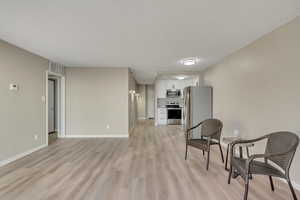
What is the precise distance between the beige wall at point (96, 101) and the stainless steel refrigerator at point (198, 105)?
2.16 m

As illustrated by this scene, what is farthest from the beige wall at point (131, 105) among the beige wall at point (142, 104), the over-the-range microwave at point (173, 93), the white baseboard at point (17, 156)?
the beige wall at point (142, 104)

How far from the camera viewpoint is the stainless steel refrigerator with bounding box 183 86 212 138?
5.57 m

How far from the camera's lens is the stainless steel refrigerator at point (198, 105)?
5566 mm

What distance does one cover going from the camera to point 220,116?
16.5ft

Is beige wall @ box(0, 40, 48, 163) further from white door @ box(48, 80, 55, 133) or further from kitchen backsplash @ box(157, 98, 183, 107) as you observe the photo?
kitchen backsplash @ box(157, 98, 183, 107)

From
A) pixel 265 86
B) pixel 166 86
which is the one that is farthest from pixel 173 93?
pixel 265 86

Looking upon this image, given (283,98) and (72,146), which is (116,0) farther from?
(72,146)

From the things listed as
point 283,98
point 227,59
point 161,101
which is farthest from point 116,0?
point 161,101

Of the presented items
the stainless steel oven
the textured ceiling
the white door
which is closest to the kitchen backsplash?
the stainless steel oven

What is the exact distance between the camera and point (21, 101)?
151 inches

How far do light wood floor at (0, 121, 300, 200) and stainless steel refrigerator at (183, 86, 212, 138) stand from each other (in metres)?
1.44

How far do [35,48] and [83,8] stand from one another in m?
2.34

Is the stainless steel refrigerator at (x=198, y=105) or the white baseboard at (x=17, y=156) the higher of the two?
the stainless steel refrigerator at (x=198, y=105)

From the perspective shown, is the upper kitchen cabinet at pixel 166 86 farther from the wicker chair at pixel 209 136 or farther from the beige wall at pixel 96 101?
the wicker chair at pixel 209 136
